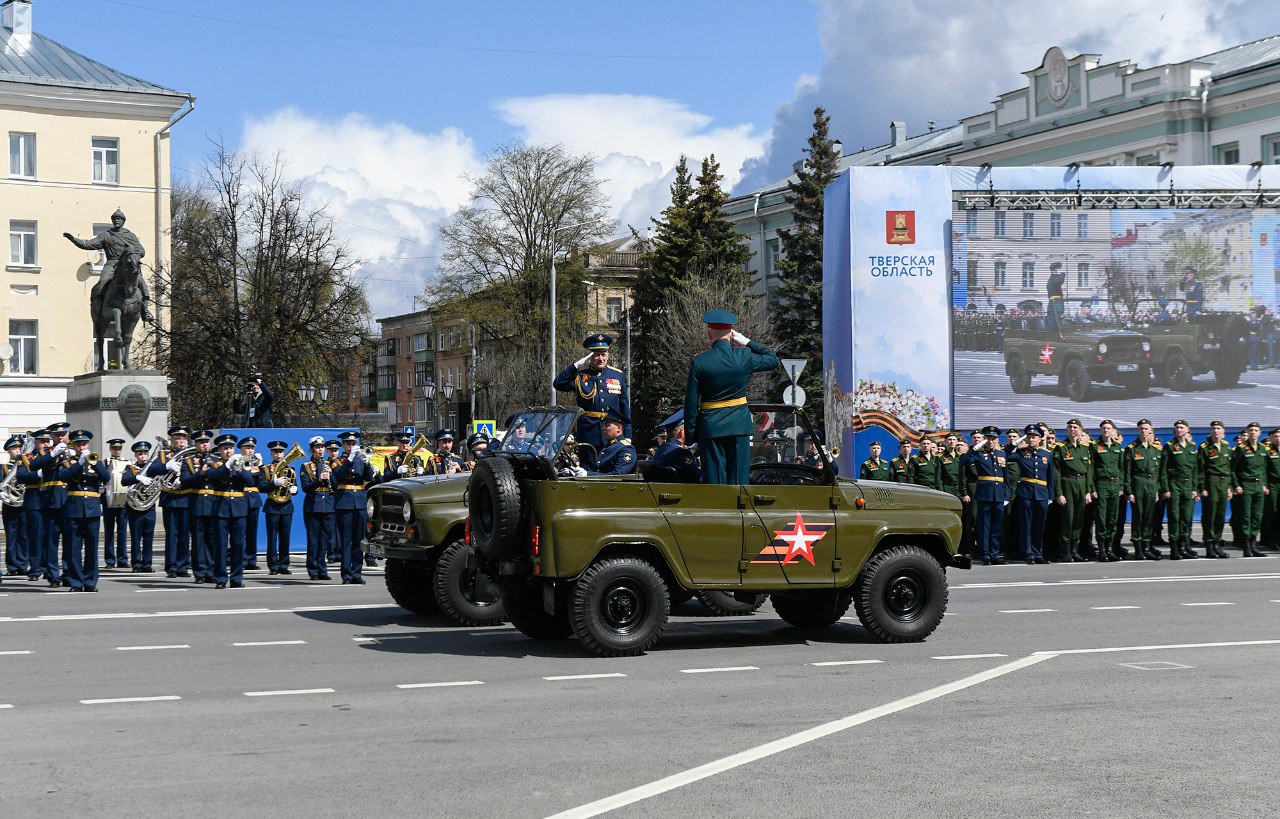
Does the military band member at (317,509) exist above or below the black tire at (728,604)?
above

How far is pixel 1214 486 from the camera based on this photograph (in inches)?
864

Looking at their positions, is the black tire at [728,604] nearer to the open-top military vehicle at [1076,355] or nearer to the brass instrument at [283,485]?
the brass instrument at [283,485]

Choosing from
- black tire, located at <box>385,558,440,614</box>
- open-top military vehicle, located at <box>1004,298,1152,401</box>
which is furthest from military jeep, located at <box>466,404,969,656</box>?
open-top military vehicle, located at <box>1004,298,1152,401</box>

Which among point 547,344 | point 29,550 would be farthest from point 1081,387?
point 547,344

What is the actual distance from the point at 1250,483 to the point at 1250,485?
0.03 m

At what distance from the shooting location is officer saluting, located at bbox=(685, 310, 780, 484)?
11.2 m

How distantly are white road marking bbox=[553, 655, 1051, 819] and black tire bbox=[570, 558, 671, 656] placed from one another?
7.27 feet

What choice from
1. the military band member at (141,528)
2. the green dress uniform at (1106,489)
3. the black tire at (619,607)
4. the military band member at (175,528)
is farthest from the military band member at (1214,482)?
the military band member at (141,528)

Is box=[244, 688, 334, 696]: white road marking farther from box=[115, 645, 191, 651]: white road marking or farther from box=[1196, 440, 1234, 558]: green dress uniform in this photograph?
box=[1196, 440, 1234, 558]: green dress uniform

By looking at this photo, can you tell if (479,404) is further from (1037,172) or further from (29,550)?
(29,550)

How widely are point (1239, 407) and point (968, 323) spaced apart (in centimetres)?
508

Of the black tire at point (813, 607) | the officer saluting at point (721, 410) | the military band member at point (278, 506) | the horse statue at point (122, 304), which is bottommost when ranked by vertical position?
the black tire at point (813, 607)

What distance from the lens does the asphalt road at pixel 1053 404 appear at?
1063 inches

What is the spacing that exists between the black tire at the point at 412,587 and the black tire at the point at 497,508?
2765 millimetres
